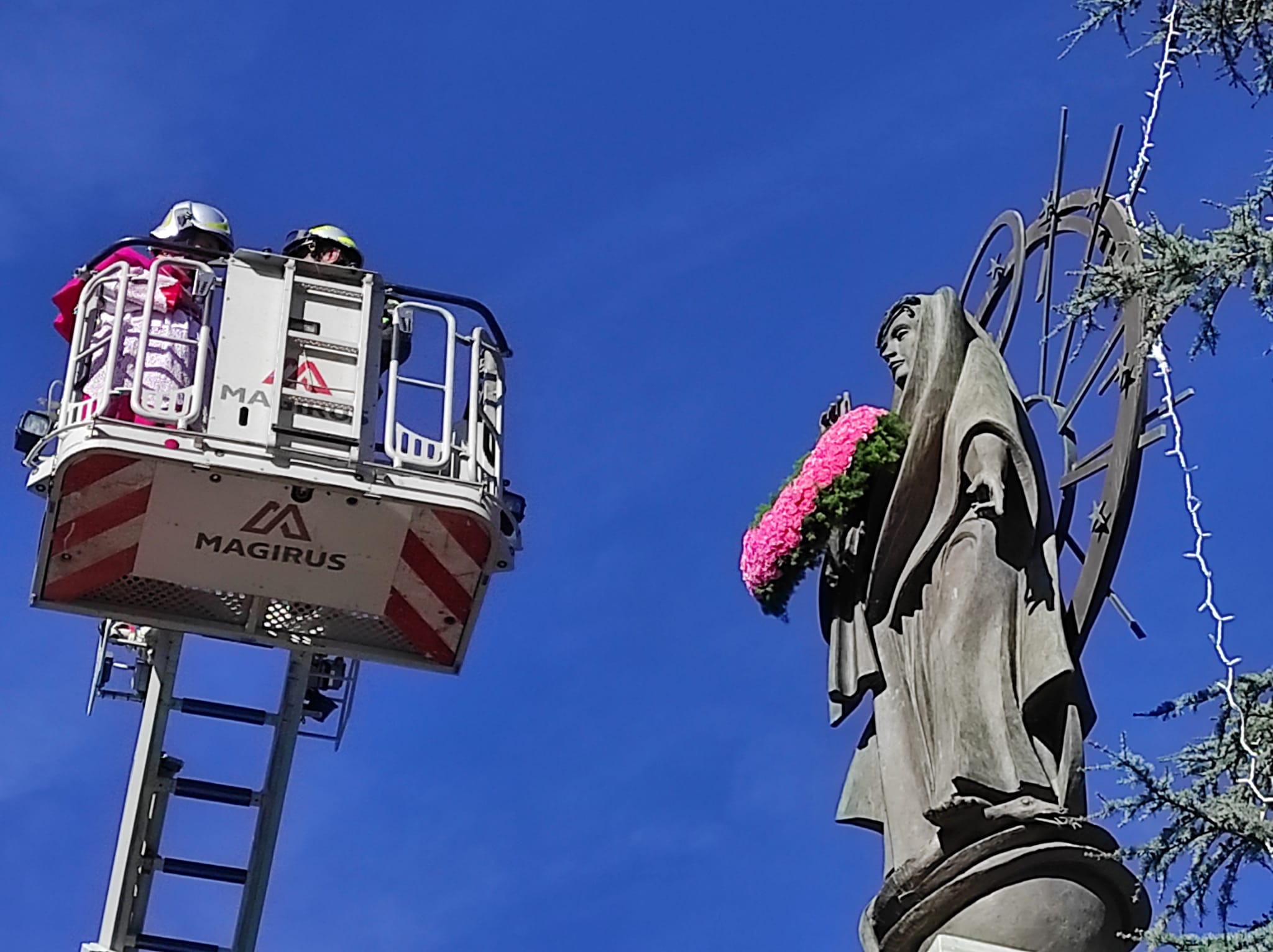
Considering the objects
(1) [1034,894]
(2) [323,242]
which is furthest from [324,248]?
(1) [1034,894]

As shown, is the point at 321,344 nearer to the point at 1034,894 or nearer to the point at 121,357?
the point at 121,357

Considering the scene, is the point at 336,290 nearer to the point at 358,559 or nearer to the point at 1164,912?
the point at 358,559

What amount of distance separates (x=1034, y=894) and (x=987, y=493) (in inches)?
72.4

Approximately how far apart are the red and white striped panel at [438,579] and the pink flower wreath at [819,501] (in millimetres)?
3463

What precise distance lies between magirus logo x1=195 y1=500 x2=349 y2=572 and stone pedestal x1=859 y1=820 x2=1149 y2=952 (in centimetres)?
552

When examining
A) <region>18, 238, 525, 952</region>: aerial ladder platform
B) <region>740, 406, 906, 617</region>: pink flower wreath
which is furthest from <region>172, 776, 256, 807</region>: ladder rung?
<region>740, 406, 906, 617</region>: pink flower wreath

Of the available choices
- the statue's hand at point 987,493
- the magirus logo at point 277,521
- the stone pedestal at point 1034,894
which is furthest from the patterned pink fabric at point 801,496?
the magirus logo at point 277,521

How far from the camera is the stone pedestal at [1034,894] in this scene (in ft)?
35.5

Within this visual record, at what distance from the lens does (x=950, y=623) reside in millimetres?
11711

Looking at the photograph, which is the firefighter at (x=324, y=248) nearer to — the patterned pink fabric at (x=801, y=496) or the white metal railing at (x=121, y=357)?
the white metal railing at (x=121, y=357)

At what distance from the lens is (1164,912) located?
9.27 metres

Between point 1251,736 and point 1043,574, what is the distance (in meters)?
2.53

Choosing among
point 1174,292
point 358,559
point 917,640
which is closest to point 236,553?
point 358,559

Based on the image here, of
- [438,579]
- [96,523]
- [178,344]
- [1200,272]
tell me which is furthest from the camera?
[438,579]
